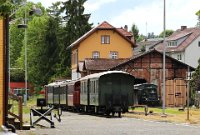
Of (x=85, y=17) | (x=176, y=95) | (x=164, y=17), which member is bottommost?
(x=176, y=95)

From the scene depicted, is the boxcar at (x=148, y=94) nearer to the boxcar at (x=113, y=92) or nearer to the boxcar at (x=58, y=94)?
the boxcar at (x=58, y=94)

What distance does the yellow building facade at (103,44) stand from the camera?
87.1 meters

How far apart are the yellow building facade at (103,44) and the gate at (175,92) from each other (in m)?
28.3

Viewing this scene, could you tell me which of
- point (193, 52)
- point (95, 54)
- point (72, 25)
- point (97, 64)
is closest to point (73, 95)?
point (97, 64)

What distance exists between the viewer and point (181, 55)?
348 feet

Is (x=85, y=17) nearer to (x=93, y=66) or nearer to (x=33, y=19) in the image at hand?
(x=33, y=19)

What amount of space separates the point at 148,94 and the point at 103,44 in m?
31.0

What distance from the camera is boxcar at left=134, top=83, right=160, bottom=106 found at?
58.3 m

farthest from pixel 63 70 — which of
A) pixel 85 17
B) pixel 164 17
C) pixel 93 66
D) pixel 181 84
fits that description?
pixel 164 17

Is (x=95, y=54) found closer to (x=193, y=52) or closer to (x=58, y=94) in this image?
(x=193, y=52)

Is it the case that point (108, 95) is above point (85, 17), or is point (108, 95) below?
below

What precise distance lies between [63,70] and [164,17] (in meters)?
63.3

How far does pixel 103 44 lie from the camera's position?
291ft

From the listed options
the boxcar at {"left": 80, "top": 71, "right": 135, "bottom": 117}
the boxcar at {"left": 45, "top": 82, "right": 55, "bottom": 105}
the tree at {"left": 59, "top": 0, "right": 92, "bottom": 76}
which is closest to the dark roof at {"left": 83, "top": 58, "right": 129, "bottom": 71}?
the boxcar at {"left": 45, "top": 82, "right": 55, "bottom": 105}
